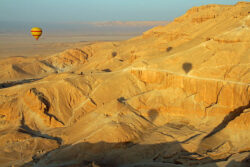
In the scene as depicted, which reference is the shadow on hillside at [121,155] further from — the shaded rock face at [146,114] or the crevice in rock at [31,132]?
the crevice in rock at [31,132]

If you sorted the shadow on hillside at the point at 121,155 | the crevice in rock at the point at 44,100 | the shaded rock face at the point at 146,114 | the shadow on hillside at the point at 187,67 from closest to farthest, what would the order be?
1. the shadow on hillside at the point at 121,155
2. the shaded rock face at the point at 146,114
3. the shadow on hillside at the point at 187,67
4. the crevice in rock at the point at 44,100

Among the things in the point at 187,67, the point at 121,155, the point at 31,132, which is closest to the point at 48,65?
the point at 31,132

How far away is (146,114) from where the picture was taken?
803 inches

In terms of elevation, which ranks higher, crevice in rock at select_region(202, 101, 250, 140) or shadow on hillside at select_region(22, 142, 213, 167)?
crevice in rock at select_region(202, 101, 250, 140)

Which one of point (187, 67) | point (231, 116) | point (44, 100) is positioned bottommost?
point (231, 116)

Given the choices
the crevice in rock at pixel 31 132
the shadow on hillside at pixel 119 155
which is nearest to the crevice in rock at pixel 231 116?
the shadow on hillside at pixel 119 155

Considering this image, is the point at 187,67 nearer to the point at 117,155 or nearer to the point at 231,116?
the point at 231,116

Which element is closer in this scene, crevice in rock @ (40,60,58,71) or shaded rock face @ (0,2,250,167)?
shaded rock face @ (0,2,250,167)

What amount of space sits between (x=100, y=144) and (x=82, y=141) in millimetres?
1256

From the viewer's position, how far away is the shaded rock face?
16547mm

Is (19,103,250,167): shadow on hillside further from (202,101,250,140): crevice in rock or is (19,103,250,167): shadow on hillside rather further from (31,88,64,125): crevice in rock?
(31,88,64,125): crevice in rock

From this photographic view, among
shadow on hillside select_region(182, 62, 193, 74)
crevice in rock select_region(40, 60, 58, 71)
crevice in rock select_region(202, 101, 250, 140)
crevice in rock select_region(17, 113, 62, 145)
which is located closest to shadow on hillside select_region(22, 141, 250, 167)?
crevice in rock select_region(17, 113, 62, 145)

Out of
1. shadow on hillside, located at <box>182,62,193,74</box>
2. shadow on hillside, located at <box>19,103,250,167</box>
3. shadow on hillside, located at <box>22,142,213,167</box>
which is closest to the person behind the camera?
shadow on hillside, located at <box>19,103,250,167</box>

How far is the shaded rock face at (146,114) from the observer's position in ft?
54.3
